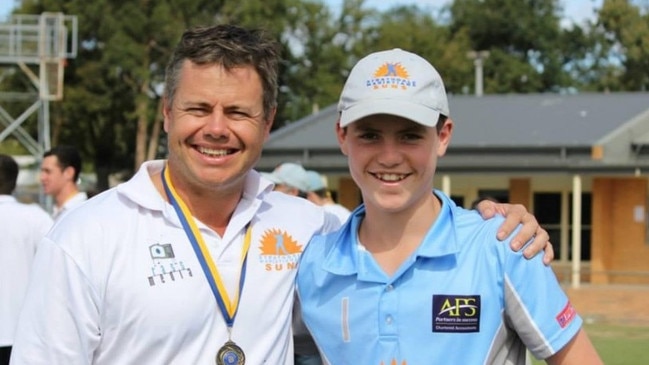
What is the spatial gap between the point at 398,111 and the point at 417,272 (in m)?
0.49

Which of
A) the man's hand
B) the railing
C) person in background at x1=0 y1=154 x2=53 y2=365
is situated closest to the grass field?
person in background at x1=0 y1=154 x2=53 y2=365

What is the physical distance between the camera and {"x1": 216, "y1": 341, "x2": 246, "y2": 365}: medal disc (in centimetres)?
330

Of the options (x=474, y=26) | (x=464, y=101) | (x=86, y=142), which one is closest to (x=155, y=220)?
(x=464, y=101)

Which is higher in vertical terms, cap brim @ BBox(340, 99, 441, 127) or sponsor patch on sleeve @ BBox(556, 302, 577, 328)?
cap brim @ BBox(340, 99, 441, 127)

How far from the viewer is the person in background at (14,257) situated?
24.6 feet

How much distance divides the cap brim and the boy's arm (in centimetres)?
77

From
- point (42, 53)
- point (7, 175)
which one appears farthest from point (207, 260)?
point (42, 53)

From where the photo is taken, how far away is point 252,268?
3498 mm

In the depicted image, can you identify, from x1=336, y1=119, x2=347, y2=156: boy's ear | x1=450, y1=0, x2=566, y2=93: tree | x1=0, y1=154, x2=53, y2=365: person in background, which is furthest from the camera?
x1=450, y1=0, x2=566, y2=93: tree

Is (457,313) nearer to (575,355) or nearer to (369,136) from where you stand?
(575,355)

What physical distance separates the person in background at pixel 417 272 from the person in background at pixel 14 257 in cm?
466

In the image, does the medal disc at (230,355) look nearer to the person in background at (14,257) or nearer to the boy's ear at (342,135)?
the boy's ear at (342,135)

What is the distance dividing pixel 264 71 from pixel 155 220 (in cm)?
60

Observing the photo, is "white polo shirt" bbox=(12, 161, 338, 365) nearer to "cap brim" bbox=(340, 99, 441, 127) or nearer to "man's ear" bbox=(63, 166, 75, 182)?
"cap brim" bbox=(340, 99, 441, 127)
